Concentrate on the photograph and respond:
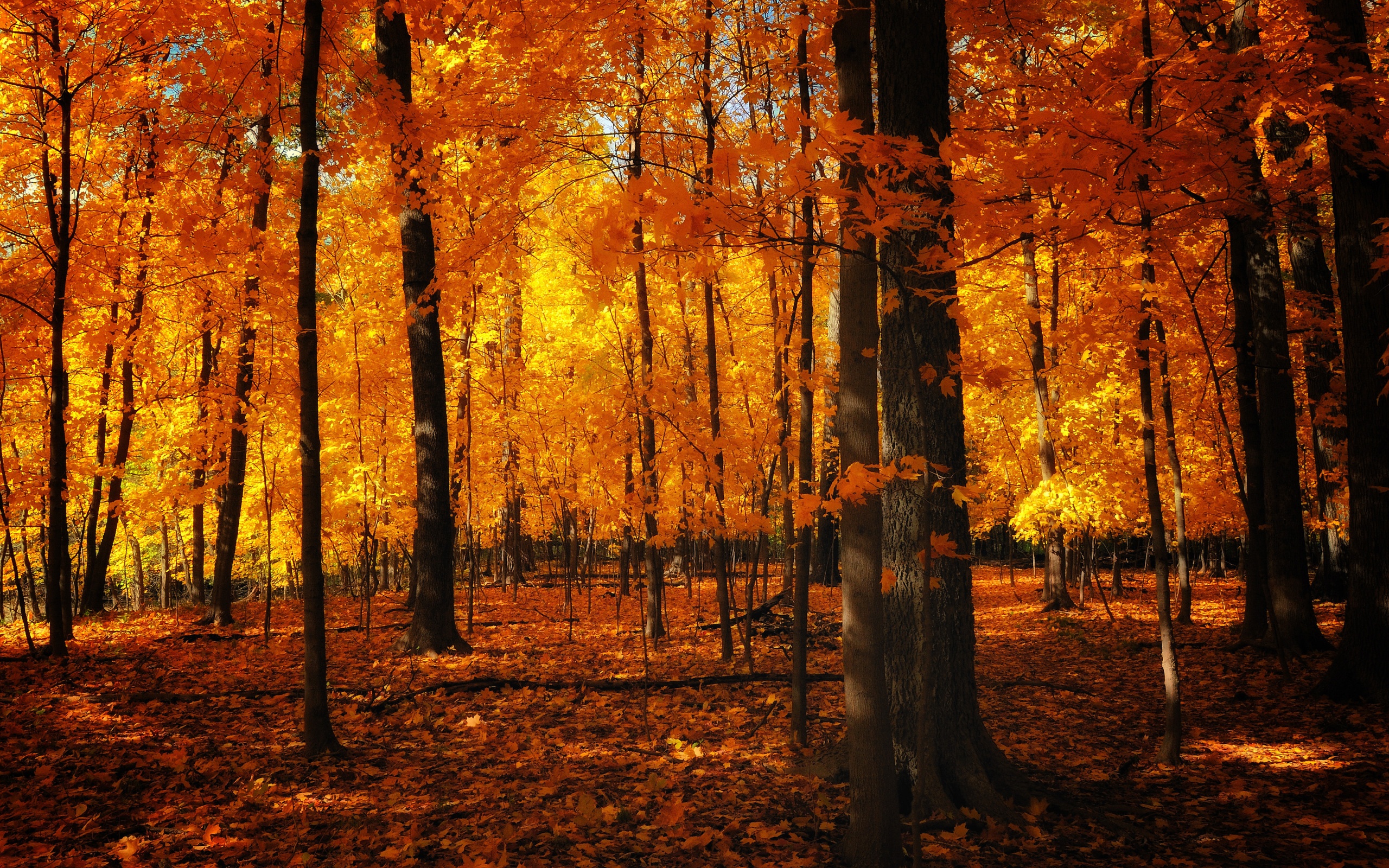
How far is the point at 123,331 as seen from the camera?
994 cm

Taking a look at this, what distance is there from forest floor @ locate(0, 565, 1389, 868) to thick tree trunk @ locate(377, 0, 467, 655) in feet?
1.43

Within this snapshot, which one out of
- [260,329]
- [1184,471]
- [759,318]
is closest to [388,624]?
[260,329]

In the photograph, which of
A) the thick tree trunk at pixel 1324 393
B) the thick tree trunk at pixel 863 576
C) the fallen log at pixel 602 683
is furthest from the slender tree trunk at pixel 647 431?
the thick tree trunk at pixel 1324 393

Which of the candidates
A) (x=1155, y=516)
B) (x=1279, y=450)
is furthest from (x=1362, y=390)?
(x=1155, y=516)

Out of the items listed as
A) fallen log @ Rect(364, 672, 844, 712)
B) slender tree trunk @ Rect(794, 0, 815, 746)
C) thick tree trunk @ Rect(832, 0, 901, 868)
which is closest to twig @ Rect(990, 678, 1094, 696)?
fallen log @ Rect(364, 672, 844, 712)

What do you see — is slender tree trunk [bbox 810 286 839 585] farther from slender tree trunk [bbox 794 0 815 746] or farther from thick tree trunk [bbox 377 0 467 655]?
slender tree trunk [bbox 794 0 815 746]

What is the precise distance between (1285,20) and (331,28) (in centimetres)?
845

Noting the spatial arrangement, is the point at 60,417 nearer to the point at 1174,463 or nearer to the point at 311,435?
the point at 311,435

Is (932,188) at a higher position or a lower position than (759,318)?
lower

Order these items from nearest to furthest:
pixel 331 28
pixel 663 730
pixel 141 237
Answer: pixel 663 730
pixel 331 28
pixel 141 237

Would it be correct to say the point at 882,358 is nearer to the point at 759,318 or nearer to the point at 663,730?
the point at 663,730

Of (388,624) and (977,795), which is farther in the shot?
(388,624)

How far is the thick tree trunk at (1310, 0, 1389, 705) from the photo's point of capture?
6012 millimetres

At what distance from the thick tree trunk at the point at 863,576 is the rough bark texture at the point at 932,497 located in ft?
3.34
